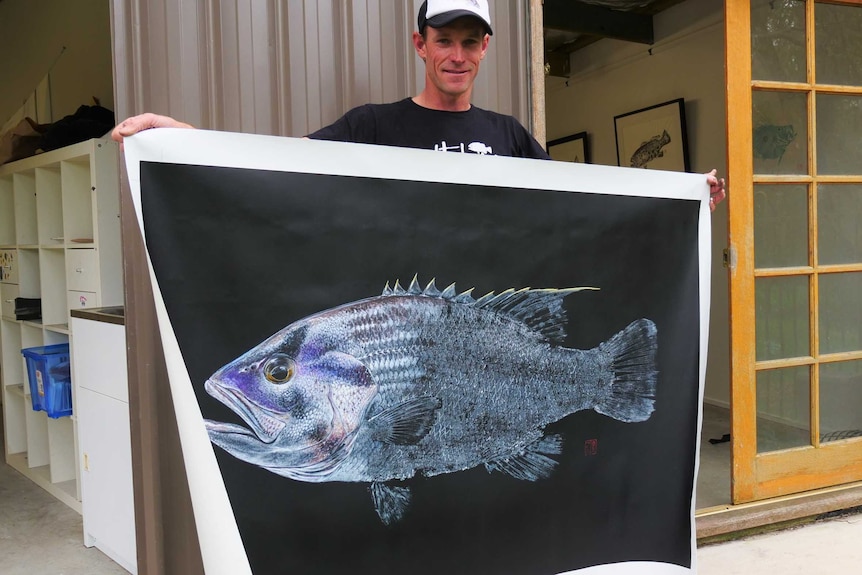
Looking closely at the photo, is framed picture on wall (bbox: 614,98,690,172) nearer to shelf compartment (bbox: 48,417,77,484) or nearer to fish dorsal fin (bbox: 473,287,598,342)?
fish dorsal fin (bbox: 473,287,598,342)

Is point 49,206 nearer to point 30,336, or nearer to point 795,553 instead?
point 30,336

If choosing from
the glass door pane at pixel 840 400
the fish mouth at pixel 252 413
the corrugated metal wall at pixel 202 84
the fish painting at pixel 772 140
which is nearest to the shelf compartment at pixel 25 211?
the corrugated metal wall at pixel 202 84

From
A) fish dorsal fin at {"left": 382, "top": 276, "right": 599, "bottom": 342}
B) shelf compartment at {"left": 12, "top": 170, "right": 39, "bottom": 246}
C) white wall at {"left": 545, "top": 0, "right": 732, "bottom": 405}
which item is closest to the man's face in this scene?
fish dorsal fin at {"left": 382, "top": 276, "right": 599, "bottom": 342}

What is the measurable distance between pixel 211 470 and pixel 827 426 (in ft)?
8.11

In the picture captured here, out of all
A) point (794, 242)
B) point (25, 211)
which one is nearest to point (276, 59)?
A: point (794, 242)

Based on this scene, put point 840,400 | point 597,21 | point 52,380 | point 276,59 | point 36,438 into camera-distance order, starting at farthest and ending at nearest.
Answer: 1. point 597,21
2. point 36,438
3. point 52,380
4. point 840,400
5. point 276,59

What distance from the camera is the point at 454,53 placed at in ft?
5.47

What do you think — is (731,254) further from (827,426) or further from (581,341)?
(581,341)

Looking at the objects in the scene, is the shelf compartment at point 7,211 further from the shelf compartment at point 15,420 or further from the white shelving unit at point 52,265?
the shelf compartment at point 15,420

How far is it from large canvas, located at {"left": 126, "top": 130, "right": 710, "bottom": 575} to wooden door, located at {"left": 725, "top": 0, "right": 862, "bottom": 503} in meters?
0.76

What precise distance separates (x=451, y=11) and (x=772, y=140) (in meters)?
1.59

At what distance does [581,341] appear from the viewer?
170cm

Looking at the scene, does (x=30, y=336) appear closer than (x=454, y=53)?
No

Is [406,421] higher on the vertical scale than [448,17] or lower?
lower
